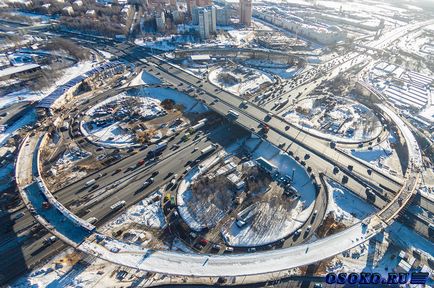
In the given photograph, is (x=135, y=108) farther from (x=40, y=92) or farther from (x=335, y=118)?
(x=335, y=118)

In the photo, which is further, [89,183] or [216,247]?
[89,183]

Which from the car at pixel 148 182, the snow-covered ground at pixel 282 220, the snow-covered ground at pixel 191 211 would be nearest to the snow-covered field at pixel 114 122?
the car at pixel 148 182

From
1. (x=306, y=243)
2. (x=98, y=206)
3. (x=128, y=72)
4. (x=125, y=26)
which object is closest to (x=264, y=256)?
(x=306, y=243)

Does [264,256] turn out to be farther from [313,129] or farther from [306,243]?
[313,129]

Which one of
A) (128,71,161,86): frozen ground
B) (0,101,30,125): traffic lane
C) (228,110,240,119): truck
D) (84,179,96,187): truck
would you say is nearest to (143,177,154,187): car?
(84,179,96,187): truck

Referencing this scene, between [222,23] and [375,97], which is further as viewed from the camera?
[222,23]

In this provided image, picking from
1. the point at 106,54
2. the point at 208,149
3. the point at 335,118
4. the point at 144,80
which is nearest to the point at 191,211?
the point at 208,149

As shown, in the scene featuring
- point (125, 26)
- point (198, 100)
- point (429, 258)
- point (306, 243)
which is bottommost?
point (429, 258)
